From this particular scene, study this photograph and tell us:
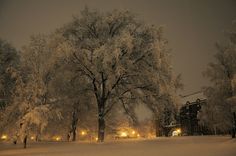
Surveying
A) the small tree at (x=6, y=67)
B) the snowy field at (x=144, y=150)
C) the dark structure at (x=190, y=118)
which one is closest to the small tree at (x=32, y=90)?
the small tree at (x=6, y=67)

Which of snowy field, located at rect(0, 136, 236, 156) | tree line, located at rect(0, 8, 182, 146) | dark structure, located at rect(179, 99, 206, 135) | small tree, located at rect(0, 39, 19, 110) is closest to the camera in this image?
snowy field, located at rect(0, 136, 236, 156)

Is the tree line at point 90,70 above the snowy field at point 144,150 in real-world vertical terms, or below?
above

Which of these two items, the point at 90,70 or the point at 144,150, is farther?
the point at 90,70

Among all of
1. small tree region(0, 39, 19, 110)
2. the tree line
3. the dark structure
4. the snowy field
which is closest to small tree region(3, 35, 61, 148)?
the tree line

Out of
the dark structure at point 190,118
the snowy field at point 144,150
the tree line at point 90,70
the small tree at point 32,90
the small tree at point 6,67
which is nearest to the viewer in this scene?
the snowy field at point 144,150

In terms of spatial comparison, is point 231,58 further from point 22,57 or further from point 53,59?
point 22,57

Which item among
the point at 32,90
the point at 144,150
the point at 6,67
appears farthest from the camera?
the point at 6,67

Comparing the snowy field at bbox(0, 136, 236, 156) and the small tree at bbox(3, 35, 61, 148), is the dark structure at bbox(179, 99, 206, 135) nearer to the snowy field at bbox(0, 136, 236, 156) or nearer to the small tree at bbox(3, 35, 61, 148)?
the snowy field at bbox(0, 136, 236, 156)

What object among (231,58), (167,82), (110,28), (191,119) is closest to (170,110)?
(167,82)

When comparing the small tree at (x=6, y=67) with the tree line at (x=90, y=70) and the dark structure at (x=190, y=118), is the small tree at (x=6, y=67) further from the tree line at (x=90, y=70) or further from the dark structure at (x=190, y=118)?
the dark structure at (x=190, y=118)

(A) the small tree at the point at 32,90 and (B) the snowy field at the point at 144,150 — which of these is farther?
(A) the small tree at the point at 32,90

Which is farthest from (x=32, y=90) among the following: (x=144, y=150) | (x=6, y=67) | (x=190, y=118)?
(x=190, y=118)

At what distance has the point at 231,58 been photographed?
3081cm

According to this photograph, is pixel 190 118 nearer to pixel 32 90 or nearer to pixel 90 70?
pixel 90 70
